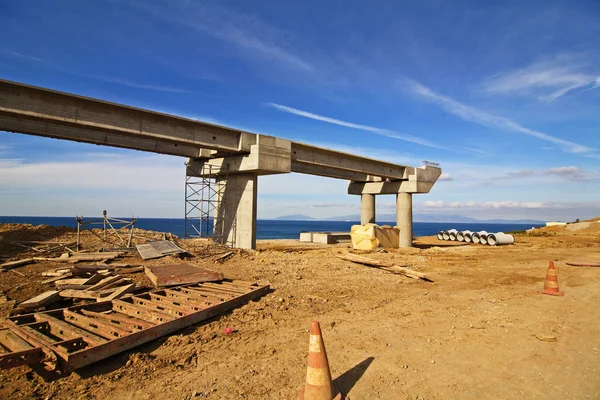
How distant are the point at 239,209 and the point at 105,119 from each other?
8.13 meters

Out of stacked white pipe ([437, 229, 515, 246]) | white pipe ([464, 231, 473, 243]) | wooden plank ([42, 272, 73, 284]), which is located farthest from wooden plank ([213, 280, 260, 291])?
white pipe ([464, 231, 473, 243])

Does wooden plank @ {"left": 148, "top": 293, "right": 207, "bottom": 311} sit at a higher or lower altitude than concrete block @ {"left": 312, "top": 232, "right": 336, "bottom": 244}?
lower

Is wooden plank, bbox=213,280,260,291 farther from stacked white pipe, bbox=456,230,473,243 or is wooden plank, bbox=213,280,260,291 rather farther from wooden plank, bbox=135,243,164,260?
stacked white pipe, bbox=456,230,473,243

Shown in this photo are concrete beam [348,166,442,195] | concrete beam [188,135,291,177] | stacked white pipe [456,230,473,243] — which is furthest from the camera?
stacked white pipe [456,230,473,243]

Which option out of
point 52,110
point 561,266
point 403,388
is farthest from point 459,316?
point 52,110

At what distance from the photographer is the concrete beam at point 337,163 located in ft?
70.0

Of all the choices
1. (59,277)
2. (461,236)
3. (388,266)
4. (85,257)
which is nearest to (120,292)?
(59,277)

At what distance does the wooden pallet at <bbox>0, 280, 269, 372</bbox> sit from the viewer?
4567 millimetres

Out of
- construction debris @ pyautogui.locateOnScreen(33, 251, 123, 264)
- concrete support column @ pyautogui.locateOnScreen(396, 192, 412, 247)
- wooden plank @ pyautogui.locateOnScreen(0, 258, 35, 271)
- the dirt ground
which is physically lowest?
the dirt ground

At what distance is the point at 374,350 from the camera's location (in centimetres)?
549

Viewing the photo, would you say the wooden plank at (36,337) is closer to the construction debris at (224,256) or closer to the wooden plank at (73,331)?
the wooden plank at (73,331)

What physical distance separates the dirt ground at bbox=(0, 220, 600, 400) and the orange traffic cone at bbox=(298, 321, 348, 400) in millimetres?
430

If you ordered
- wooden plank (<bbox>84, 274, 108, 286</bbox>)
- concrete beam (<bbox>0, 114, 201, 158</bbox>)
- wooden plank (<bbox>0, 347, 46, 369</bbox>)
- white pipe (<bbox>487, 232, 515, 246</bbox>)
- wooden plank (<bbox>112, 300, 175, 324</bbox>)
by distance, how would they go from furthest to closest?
white pipe (<bbox>487, 232, 515, 246</bbox>) → concrete beam (<bbox>0, 114, 201, 158</bbox>) → wooden plank (<bbox>84, 274, 108, 286</bbox>) → wooden plank (<bbox>112, 300, 175, 324</bbox>) → wooden plank (<bbox>0, 347, 46, 369</bbox>)

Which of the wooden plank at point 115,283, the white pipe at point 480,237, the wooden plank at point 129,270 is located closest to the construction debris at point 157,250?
the wooden plank at point 129,270
